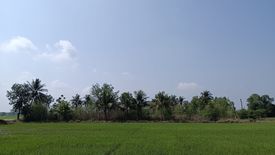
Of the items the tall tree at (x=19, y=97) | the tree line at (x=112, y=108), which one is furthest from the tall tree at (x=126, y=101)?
the tall tree at (x=19, y=97)

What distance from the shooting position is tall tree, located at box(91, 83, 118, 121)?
85.4 metres

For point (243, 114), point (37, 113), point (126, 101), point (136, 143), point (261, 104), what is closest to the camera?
point (136, 143)

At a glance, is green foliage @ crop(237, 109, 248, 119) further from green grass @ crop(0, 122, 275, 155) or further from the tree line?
green grass @ crop(0, 122, 275, 155)

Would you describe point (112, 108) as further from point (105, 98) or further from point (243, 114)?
point (243, 114)

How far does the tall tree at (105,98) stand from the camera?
8538 centimetres

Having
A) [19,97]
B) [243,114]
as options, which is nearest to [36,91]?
[19,97]

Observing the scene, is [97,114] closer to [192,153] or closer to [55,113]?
[55,113]

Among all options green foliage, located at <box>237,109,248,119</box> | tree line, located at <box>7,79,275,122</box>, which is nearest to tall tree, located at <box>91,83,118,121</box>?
tree line, located at <box>7,79,275,122</box>

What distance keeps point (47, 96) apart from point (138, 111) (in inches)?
982

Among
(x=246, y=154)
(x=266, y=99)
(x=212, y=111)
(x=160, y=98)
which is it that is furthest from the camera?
(x=266, y=99)

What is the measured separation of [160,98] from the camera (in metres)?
90.3

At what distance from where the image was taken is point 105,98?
85.3 metres

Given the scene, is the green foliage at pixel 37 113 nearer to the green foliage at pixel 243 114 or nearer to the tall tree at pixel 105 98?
the tall tree at pixel 105 98

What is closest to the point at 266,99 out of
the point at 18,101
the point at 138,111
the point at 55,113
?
the point at 138,111
